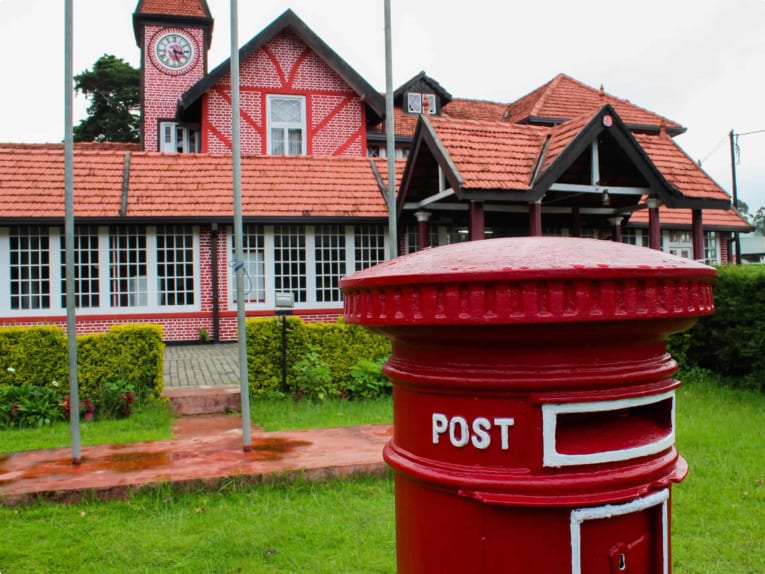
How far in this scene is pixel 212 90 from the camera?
19.6 meters

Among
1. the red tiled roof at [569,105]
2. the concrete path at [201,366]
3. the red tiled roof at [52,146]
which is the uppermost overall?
the red tiled roof at [569,105]

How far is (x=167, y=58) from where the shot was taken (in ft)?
82.7

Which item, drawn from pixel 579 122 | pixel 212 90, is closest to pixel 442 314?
pixel 579 122

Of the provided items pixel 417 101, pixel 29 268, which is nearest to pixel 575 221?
pixel 29 268

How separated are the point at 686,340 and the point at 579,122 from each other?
3969mm

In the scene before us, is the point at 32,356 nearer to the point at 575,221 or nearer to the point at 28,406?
the point at 28,406

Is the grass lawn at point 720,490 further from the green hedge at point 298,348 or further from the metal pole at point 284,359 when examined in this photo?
the metal pole at point 284,359

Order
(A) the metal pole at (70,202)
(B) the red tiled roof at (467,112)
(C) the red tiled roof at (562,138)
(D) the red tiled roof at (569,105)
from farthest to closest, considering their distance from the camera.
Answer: (B) the red tiled roof at (467,112), (D) the red tiled roof at (569,105), (C) the red tiled roof at (562,138), (A) the metal pole at (70,202)

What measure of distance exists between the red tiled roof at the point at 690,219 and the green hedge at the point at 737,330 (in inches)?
321

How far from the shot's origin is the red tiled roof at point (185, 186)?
46.5 ft

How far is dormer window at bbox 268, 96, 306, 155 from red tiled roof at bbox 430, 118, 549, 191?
9.31 meters

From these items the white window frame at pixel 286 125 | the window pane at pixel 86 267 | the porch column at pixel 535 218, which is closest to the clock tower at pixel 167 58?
the white window frame at pixel 286 125

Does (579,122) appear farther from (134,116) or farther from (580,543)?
(134,116)

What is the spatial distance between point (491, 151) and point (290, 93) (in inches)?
415
